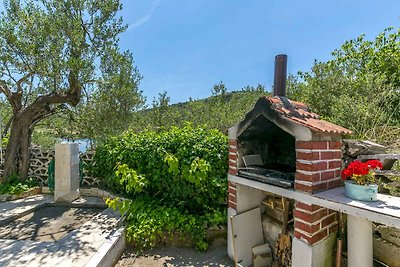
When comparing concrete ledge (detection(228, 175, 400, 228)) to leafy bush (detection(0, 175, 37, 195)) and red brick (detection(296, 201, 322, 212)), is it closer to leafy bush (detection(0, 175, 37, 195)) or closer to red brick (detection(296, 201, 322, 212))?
red brick (detection(296, 201, 322, 212))

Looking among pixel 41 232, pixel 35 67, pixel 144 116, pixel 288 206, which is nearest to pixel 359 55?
pixel 144 116

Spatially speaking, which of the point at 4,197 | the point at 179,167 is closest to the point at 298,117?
the point at 179,167

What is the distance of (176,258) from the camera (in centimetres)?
480

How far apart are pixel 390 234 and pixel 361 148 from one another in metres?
1.47

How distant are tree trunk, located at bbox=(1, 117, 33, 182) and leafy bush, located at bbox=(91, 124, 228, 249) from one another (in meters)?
4.82

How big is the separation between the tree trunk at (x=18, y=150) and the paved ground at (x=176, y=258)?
6258 millimetres

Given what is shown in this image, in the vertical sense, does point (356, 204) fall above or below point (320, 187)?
below

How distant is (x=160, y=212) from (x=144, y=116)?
8.88m

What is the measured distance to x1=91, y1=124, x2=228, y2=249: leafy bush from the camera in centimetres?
512

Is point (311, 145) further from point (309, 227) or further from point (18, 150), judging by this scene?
point (18, 150)

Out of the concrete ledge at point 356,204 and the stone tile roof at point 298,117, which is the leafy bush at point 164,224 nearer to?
the concrete ledge at point 356,204

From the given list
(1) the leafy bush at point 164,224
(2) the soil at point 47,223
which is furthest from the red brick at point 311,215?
(2) the soil at point 47,223

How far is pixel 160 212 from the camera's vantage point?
539 cm

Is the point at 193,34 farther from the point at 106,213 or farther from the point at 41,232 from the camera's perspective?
the point at 41,232
